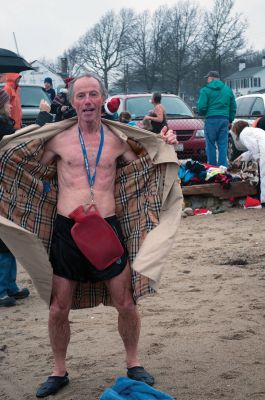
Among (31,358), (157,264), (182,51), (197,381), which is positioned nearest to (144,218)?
(157,264)

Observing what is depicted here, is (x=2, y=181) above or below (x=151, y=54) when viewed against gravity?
below

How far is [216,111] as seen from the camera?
11.6 m

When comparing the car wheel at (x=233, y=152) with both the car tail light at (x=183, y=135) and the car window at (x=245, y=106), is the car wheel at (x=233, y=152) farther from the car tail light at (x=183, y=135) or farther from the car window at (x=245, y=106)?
the car window at (x=245, y=106)

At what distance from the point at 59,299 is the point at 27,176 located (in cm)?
79

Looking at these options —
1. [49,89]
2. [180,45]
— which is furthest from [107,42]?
[49,89]

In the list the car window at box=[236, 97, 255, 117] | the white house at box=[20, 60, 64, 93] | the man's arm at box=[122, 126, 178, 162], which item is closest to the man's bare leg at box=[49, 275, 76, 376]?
the man's arm at box=[122, 126, 178, 162]

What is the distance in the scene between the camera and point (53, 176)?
418cm

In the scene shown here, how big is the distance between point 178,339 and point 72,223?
4.38 feet

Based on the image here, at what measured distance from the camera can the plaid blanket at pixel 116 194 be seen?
3.98 meters

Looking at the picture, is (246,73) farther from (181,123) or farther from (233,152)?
(181,123)

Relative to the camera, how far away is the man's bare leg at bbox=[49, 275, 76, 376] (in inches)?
156

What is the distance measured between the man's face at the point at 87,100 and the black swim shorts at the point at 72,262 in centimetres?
63

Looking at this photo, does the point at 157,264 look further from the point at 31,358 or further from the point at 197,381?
the point at 31,358

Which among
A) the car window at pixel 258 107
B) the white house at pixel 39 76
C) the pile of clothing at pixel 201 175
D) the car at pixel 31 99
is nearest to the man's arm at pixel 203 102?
the pile of clothing at pixel 201 175
